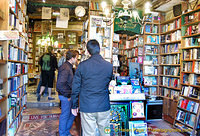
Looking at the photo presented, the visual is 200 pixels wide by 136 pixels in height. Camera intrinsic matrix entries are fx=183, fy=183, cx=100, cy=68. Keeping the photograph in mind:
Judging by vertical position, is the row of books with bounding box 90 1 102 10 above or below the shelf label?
above

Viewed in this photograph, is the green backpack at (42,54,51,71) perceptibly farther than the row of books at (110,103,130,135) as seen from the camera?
Yes

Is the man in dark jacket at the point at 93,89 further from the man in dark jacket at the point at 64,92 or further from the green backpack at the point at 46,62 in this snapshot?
the green backpack at the point at 46,62

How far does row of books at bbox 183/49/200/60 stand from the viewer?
14.2ft

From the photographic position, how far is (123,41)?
7.96 m

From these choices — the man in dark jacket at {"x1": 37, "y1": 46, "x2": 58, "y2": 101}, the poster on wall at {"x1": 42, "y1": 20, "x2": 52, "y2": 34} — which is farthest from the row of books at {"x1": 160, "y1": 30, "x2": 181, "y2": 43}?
the poster on wall at {"x1": 42, "y1": 20, "x2": 52, "y2": 34}

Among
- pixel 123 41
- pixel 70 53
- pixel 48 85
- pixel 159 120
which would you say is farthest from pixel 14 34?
pixel 123 41

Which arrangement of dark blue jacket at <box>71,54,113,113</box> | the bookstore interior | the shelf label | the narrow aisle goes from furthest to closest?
1. the narrow aisle
2. the bookstore interior
3. the shelf label
4. dark blue jacket at <box>71,54,113,113</box>

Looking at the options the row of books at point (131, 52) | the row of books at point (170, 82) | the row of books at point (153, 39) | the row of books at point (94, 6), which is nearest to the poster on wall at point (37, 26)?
the row of books at point (131, 52)

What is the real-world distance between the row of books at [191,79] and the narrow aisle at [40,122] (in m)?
2.99

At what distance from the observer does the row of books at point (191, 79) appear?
14.2 ft

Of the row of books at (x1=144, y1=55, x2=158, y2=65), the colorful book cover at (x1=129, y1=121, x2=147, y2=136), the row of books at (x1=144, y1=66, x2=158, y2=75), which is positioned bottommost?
the colorful book cover at (x1=129, y1=121, x2=147, y2=136)

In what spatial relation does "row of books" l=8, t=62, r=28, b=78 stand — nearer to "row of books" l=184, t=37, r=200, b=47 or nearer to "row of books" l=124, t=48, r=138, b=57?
"row of books" l=124, t=48, r=138, b=57

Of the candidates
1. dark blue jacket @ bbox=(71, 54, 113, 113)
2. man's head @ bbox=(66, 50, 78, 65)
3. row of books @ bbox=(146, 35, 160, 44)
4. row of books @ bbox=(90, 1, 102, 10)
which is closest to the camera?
dark blue jacket @ bbox=(71, 54, 113, 113)

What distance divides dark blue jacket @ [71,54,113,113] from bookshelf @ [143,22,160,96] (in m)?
3.95
